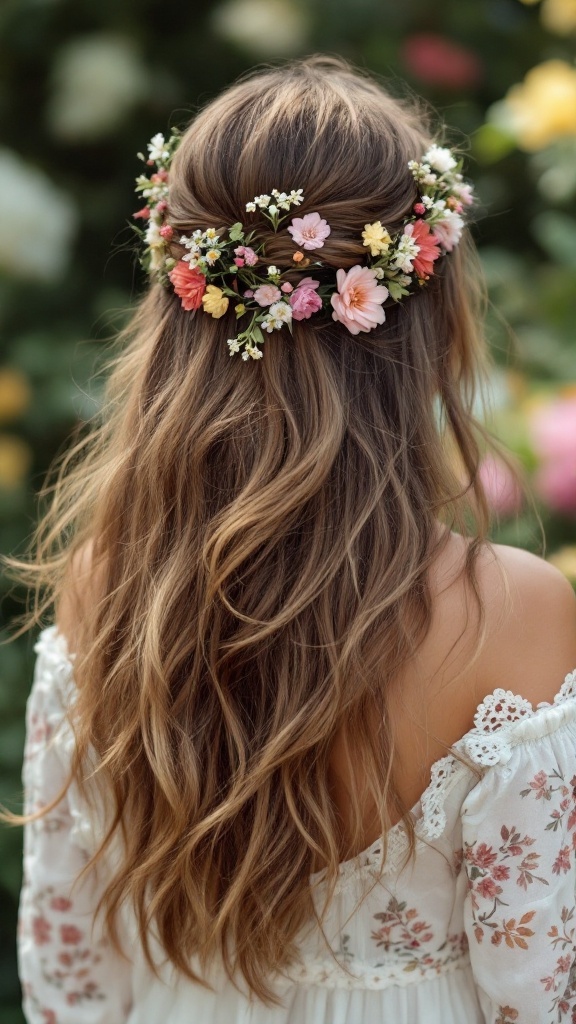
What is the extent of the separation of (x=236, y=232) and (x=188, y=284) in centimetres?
8

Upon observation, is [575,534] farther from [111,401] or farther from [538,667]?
[111,401]

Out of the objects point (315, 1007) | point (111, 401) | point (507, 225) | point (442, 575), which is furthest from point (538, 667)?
point (507, 225)

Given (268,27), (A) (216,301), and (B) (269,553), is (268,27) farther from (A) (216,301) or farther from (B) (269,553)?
(B) (269,553)

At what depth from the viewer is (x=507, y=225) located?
8.12 ft

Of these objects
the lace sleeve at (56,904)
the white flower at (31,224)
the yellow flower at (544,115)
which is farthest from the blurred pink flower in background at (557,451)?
the white flower at (31,224)

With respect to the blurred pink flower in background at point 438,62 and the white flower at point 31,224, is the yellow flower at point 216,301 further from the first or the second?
the blurred pink flower in background at point 438,62

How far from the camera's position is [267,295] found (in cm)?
99

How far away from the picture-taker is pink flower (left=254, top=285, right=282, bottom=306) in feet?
3.24

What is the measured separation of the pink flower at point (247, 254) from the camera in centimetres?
99

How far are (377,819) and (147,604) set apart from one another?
13.4 inches

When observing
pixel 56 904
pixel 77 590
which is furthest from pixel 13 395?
pixel 56 904

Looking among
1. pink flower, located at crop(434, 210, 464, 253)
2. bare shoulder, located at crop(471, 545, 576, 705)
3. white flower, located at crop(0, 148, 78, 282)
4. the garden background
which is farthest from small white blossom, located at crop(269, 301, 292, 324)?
white flower, located at crop(0, 148, 78, 282)

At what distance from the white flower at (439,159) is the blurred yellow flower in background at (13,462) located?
127 centimetres

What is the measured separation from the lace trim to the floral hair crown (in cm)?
71
